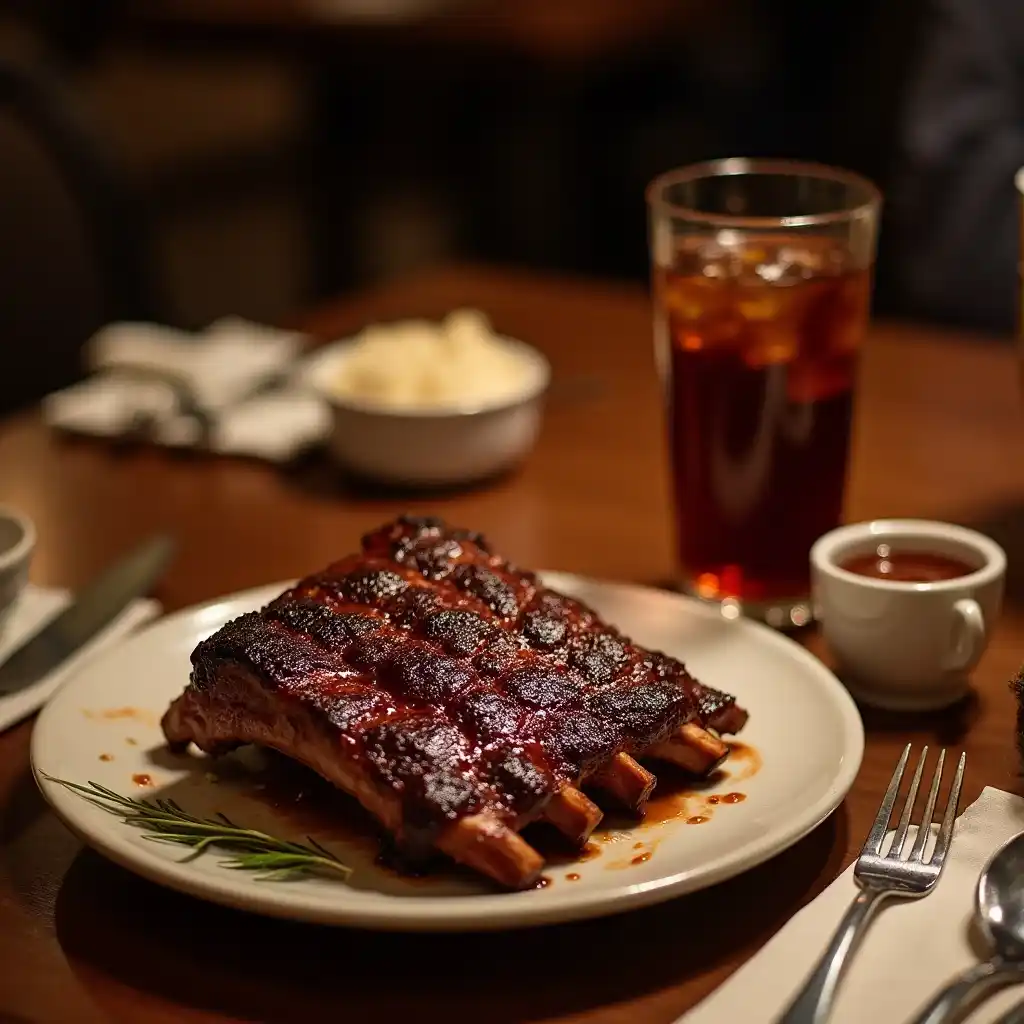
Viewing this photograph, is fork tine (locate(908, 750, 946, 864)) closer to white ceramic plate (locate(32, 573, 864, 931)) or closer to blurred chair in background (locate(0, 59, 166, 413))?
white ceramic plate (locate(32, 573, 864, 931))

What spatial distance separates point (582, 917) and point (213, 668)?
376mm

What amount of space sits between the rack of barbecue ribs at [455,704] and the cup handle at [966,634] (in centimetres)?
26

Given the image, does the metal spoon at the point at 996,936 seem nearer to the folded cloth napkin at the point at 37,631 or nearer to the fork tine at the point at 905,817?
the fork tine at the point at 905,817

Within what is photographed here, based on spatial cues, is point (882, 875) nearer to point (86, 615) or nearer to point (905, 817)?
point (905, 817)

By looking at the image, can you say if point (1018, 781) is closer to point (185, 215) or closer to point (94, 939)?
point (94, 939)

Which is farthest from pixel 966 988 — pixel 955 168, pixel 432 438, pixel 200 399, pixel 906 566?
pixel 955 168

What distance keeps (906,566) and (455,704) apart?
564mm

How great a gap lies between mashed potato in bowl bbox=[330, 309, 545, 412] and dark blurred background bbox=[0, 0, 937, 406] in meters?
2.56

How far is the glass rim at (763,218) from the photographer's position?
1.53m

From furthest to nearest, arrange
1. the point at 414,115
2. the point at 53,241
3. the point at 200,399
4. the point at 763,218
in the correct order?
the point at 414,115 → the point at 53,241 → the point at 200,399 → the point at 763,218

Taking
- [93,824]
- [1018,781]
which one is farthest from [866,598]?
[93,824]

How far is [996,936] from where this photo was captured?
1.00 metres

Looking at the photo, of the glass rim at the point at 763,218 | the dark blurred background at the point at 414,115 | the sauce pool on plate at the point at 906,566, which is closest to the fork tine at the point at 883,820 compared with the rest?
the sauce pool on plate at the point at 906,566

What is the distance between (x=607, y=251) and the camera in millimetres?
5453
